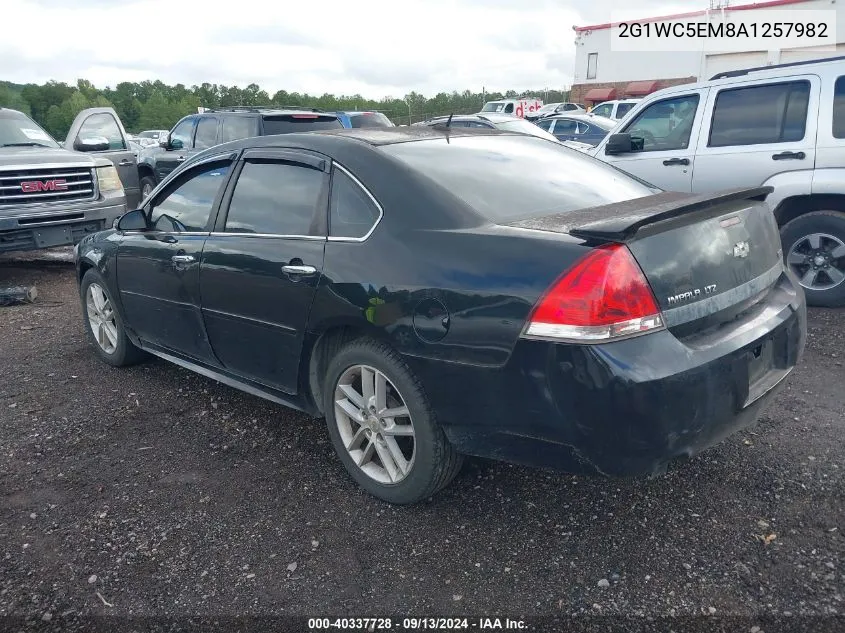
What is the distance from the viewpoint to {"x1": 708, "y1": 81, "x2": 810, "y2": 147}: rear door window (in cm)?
586

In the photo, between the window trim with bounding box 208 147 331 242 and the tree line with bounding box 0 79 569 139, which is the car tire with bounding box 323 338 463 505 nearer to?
the window trim with bounding box 208 147 331 242

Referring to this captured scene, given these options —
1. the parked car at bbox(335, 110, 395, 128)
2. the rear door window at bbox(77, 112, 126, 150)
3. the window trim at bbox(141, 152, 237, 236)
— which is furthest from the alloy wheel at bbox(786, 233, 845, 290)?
the rear door window at bbox(77, 112, 126, 150)

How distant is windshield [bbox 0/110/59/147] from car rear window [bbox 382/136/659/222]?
7128 millimetres

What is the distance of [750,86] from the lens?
6.12m

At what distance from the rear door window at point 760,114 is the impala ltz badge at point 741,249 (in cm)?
362

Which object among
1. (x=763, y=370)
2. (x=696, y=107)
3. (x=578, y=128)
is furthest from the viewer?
(x=578, y=128)

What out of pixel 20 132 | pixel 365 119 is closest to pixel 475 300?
pixel 20 132

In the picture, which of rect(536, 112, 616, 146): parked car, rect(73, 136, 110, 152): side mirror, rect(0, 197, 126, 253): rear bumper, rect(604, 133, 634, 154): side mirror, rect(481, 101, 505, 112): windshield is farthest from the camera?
rect(481, 101, 505, 112): windshield

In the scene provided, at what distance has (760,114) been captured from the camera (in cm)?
607

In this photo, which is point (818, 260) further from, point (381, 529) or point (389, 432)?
Answer: point (381, 529)

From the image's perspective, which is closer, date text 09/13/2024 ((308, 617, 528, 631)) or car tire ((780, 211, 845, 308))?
date text 09/13/2024 ((308, 617, 528, 631))

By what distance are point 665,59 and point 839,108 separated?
3581cm

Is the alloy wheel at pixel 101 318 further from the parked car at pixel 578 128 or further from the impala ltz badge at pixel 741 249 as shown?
the parked car at pixel 578 128

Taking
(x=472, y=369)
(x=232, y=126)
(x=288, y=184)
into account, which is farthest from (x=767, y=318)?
(x=232, y=126)
